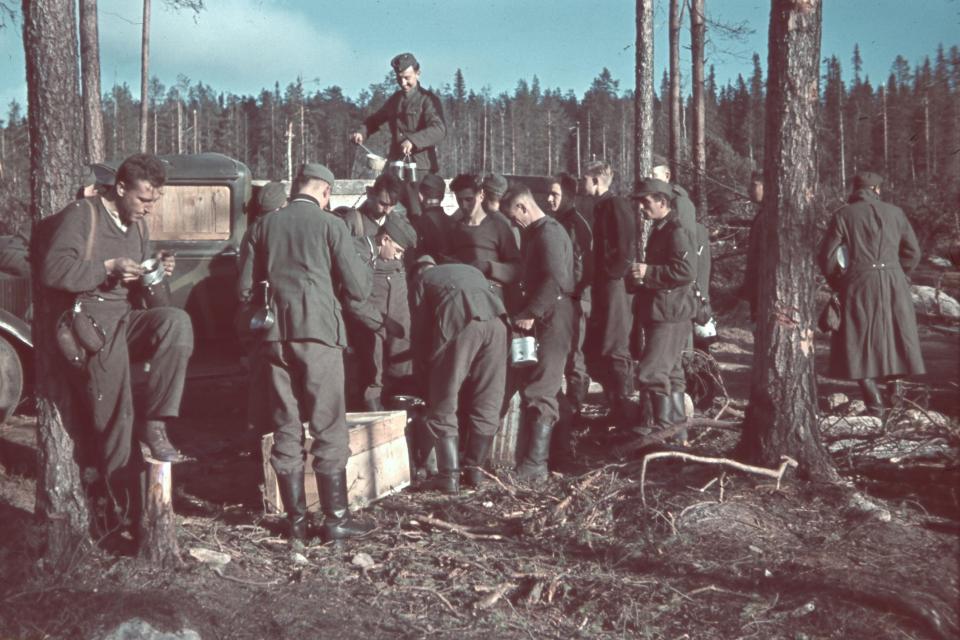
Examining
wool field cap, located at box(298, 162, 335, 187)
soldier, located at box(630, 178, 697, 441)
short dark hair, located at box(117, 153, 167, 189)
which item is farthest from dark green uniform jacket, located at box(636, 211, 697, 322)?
short dark hair, located at box(117, 153, 167, 189)

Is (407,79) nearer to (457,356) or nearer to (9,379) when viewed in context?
(457,356)

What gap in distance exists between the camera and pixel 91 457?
17.7 ft

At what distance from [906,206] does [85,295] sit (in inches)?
949

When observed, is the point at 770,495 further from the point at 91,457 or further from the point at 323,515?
the point at 91,457

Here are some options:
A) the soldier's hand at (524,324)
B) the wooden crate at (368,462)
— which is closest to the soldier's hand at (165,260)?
the wooden crate at (368,462)

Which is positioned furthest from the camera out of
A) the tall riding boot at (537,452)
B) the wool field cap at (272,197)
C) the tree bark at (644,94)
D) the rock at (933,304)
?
the rock at (933,304)

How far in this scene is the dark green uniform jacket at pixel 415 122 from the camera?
9164 mm

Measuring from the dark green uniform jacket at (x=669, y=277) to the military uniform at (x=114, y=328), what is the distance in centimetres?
343

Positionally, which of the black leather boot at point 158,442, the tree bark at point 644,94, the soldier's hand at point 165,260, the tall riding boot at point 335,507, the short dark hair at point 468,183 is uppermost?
the tree bark at point 644,94

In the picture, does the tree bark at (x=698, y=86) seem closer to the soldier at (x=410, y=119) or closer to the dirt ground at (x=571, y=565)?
the soldier at (x=410, y=119)

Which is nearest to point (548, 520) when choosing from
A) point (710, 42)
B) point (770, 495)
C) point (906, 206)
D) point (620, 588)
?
point (620, 588)

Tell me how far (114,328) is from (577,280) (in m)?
3.80

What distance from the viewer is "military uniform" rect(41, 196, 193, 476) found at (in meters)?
4.88

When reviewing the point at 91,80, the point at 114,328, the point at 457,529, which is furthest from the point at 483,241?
the point at 91,80
